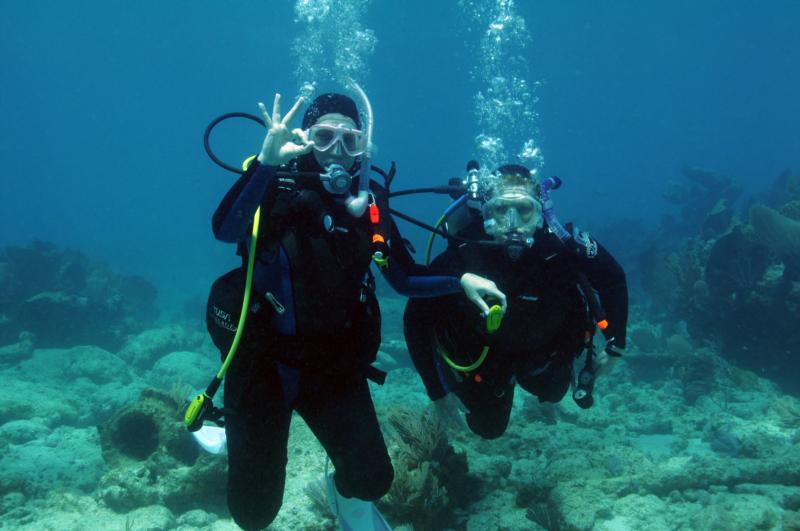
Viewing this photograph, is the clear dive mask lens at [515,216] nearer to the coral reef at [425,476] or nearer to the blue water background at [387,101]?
the coral reef at [425,476]

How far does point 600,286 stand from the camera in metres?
4.53

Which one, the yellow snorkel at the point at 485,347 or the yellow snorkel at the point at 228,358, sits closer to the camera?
the yellow snorkel at the point at 228,358

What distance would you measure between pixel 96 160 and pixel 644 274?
668ft

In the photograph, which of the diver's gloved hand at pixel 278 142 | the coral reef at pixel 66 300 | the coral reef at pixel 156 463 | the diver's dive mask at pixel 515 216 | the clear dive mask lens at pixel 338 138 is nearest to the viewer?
the diver's gloved hand at pixel 278 142

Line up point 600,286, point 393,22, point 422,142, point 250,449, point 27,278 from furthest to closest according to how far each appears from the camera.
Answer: point 422,142
point 393,22
point 27,278
point 600,286
point 250,449

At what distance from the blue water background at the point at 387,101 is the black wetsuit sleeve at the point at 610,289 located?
83.8ft

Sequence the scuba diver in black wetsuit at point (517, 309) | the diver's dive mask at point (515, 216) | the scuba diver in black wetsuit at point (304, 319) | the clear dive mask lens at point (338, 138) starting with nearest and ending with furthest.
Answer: the scuba diver in black wetsuit at point (304, 319), the clear dive mask lens at point (338, 138), the diver's dive mask at point (515, 216), the scuba diver in black wetsuit at point (517, 309)

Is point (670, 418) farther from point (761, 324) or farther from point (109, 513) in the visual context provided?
point (109, 513)

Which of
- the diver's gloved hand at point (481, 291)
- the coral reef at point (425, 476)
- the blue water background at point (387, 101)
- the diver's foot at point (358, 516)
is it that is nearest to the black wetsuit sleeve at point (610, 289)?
the diver's gloved hand at point (481, 291)

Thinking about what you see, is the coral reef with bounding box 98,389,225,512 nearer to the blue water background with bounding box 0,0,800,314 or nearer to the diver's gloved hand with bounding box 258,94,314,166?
the diver's gloved hand with bounding box 258,94,314,166

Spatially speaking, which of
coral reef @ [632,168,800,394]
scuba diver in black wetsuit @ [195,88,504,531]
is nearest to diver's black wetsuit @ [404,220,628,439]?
scuba diver in black wetsuit @ [195,88,504,531]

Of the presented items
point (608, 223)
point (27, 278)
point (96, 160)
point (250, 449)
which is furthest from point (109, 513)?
point (96, 160)

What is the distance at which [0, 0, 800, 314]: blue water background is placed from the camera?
6919 cm

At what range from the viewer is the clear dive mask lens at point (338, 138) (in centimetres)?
329
